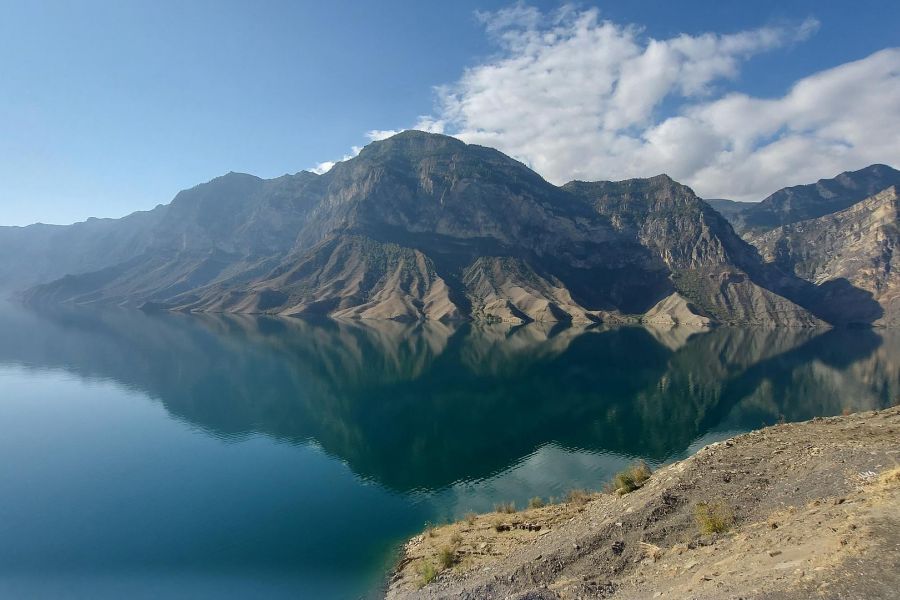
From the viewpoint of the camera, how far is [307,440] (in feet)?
227

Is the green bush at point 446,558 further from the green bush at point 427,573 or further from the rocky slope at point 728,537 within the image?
the green bush at point 427,573

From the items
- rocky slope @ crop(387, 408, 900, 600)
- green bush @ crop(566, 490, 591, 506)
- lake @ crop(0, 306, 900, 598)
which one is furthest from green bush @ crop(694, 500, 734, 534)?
lake @ crop(0, 306, 900, 598)

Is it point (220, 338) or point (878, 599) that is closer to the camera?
point (878, 599)

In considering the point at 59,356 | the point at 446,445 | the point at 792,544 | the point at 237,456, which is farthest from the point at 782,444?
the point at 59,356

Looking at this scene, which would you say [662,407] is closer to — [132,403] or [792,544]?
[792,544]

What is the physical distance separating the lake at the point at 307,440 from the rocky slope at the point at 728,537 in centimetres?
1091

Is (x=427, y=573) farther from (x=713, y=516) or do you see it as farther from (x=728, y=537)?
(x=728, y=537)

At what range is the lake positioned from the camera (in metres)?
37.6

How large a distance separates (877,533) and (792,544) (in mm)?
2714

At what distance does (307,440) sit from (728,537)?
5926 centimetres

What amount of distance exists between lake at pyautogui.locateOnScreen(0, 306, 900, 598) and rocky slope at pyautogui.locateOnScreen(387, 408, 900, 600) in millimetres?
10909

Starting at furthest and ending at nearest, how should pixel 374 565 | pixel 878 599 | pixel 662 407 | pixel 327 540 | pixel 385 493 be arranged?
pixel 662 407 → pixel 385 493 → pixel 327 540 → pixel 374 565 → pixel 878 599

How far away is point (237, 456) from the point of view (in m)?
62.3

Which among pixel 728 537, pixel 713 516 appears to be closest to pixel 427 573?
pixel 713 516
